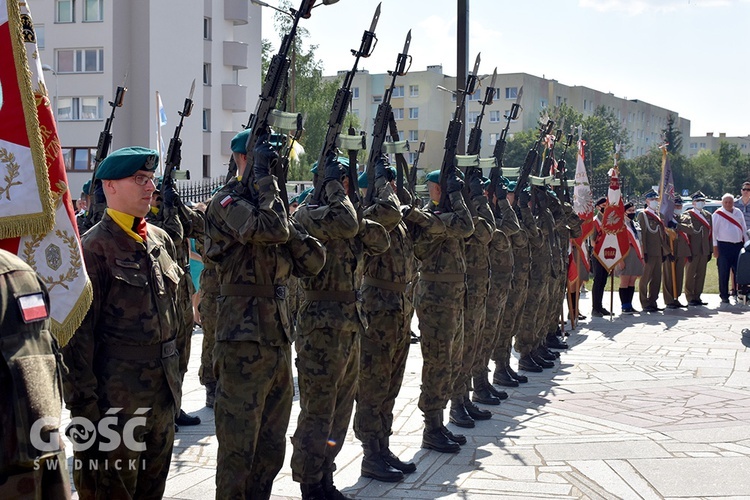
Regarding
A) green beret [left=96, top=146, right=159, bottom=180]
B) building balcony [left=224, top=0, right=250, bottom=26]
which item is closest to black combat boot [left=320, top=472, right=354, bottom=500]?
green beret [left=96, top=146, right=159, bottom=180]

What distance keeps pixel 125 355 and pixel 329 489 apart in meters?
1.91

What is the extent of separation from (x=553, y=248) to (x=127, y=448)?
26.4ft

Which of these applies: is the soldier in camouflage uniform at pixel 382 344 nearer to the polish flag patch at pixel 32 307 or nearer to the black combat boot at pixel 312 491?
the black combat boot at pixel 312 491

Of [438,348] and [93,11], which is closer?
Answer: [438,348]

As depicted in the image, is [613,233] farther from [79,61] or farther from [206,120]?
[206,120]

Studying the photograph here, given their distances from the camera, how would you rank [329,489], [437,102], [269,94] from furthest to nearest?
[437,102] → [329,489] → [269,94]

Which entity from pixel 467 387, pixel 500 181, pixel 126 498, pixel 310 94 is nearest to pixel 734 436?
pixel 467 387

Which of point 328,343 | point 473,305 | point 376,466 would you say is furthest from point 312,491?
point 473,305

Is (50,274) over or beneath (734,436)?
over

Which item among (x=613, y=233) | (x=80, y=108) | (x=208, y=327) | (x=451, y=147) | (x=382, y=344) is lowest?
(x=208, y=327)

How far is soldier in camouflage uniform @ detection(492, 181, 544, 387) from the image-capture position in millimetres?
9148

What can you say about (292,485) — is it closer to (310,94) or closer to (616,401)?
(616,401)

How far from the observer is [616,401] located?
27.6 feet

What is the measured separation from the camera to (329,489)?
523cm
